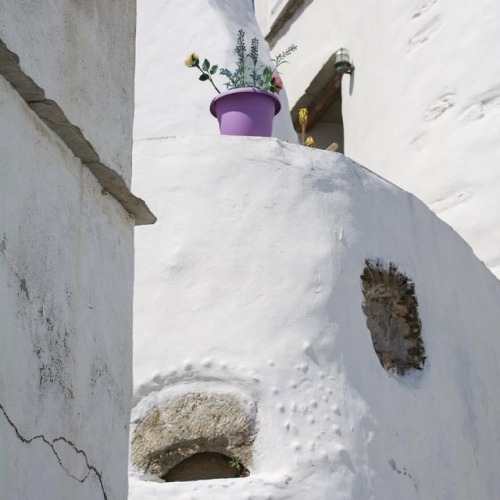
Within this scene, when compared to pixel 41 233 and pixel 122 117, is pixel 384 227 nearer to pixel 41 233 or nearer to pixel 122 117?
pixel 122 117

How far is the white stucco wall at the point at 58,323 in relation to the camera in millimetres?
1982

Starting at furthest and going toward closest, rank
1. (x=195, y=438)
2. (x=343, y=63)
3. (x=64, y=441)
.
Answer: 1. (x=343, y=63)
2. (x=195, y=438)
3. (x=64, y=441)

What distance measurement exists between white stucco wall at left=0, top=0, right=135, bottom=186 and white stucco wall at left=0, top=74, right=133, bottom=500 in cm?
9

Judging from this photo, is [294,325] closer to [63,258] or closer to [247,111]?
[247,111]

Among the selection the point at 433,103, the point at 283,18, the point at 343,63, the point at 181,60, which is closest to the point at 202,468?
the point at 181,60

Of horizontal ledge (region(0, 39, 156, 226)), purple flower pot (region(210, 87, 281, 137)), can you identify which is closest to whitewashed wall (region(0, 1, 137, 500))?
horizontal ledge (region(0, 39, 156, 226))

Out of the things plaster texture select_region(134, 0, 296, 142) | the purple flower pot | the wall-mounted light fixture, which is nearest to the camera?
→ the purple flower pot

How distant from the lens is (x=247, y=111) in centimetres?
515

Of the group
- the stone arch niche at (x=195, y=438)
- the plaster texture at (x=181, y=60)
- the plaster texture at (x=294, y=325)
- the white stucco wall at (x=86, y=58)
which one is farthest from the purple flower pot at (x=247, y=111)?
the white stucco wall at (x=86, y=58)

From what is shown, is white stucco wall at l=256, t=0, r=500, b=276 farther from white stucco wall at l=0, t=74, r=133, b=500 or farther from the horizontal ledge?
white stucco wall at l=0, t=74, r=133, b=500

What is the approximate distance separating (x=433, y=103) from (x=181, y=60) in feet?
5.96

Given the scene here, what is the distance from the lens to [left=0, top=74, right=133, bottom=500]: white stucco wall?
6.50 ft

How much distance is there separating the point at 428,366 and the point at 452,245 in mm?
824

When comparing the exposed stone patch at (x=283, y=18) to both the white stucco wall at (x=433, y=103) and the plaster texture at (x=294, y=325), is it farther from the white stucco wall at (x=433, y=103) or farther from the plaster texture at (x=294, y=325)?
the plaster texture at (x=294, y=325)
